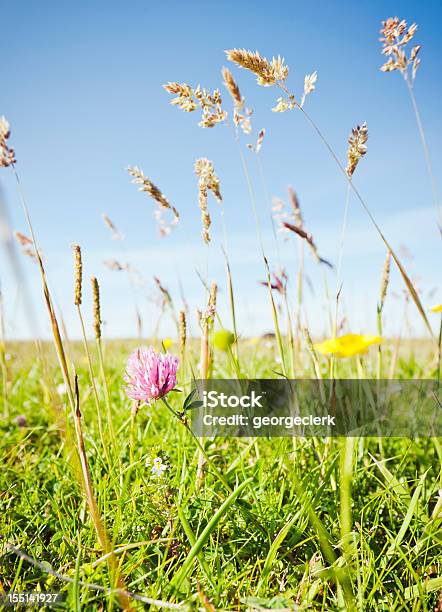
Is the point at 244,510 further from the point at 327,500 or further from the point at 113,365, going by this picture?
the point at 113,365

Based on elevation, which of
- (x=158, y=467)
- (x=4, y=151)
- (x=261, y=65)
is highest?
(x=261, y=65)

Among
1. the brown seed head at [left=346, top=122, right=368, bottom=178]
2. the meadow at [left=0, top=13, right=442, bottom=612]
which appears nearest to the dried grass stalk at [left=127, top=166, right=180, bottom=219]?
the meadow at [left=0, top=13, right=442, bottom=612]

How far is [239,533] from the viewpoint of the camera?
1178 mm

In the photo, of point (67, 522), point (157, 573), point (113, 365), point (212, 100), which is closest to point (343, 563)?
point (157, 573)

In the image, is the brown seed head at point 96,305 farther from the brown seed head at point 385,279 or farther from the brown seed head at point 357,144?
the brown seed head at point 385,279

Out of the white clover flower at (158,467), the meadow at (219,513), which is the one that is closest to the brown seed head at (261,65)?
the meadow at (219,513)

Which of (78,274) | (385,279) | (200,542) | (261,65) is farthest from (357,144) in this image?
(200,542)

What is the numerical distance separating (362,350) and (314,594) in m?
0.53

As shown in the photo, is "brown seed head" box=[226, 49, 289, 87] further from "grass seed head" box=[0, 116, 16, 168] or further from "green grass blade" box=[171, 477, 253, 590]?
"green grass blade" box=[171, 477, 253, 590]

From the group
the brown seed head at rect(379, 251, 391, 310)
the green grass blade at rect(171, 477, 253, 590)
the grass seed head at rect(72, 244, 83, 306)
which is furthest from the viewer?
the brown seed head at rect(379, 251, 391, 310)

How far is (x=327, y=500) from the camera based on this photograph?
4.24 feet

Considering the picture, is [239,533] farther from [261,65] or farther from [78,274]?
[261,65]

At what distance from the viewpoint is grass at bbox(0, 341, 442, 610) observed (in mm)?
974

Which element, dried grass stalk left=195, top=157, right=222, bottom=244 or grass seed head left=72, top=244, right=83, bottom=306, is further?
dried grass stalk left=195, top=157, right=222, bottom=244
